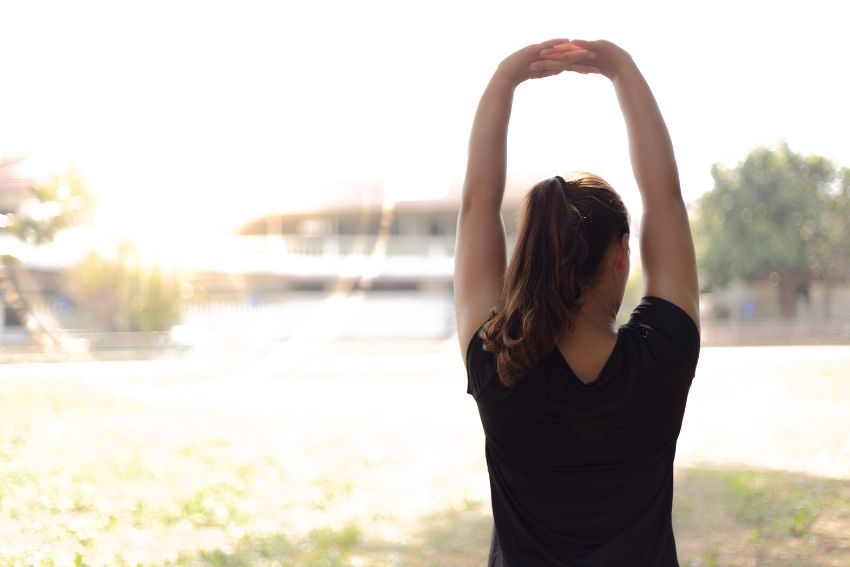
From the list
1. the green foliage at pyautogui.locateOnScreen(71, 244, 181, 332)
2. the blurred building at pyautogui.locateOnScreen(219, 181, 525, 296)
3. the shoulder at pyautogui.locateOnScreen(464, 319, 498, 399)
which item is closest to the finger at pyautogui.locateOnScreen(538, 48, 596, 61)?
the shoulder at pyautogui.locateOnScreen(464, 319, 498, 399)

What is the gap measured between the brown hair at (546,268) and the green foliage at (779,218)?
66.9ft

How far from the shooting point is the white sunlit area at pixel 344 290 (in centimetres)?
509

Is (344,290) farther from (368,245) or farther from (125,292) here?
(125,292)

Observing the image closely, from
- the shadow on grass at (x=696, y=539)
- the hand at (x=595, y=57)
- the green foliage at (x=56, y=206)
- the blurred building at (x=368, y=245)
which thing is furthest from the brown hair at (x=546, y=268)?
the blurred building at (x=368, y=245)

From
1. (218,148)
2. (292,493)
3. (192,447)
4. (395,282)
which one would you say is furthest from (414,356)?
(292,493)

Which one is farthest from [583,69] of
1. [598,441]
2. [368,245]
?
[368,245]

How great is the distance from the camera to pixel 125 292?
17297 mm

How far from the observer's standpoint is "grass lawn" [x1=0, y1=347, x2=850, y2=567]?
433 centimetres

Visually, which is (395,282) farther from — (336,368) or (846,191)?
(846,191)

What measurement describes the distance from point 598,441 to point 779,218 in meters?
21.2

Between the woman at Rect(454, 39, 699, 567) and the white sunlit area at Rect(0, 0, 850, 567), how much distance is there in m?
3.27

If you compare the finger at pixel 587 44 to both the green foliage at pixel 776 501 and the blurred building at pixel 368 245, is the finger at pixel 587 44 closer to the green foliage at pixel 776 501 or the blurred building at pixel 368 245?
the green foliage at pixel 776 501

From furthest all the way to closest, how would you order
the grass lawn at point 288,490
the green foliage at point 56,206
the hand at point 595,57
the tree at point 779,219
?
the tree at point 779,219
the green foliage at point 56,206
the grass lawn at point 288,490
the hand at point 595,57

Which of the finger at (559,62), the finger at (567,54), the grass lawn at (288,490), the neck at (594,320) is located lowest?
the grass lawn at (288,490)
